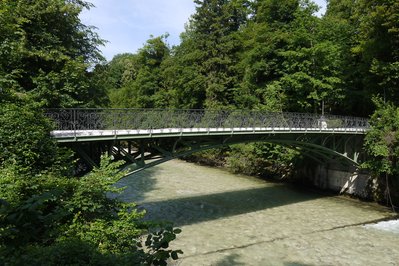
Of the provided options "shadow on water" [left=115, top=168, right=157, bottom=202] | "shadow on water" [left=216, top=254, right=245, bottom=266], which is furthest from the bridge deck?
"shadow on water" [left=115, top=168, right=157, bottom=202]

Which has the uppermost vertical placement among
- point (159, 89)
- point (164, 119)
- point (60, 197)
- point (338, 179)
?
point (159, 89)

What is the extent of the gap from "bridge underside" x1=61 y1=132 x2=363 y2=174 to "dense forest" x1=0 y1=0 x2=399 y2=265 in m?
1.64

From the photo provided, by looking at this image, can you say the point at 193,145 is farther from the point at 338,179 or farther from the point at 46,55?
the point at 338,179

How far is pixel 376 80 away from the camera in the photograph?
2223cm

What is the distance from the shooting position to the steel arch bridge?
443 inches

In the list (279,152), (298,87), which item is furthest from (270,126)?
(298,87)

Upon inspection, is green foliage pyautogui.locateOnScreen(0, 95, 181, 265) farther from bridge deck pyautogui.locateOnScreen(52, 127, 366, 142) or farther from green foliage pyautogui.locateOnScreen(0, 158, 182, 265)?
bridge deck pyautogui.locateOnScreen(52, 127, 366, 142)

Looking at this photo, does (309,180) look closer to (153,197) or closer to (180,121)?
(153,197)

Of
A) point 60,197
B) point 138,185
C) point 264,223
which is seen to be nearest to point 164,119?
point 60,197

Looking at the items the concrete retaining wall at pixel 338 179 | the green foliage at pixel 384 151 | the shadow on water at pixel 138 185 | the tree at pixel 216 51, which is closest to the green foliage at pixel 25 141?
the shadow on water at pixel 138 185

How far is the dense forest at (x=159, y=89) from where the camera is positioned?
214 inches

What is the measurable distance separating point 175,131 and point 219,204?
6.77m

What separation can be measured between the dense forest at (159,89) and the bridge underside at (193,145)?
1635 mm

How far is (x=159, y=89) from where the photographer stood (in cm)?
4441
